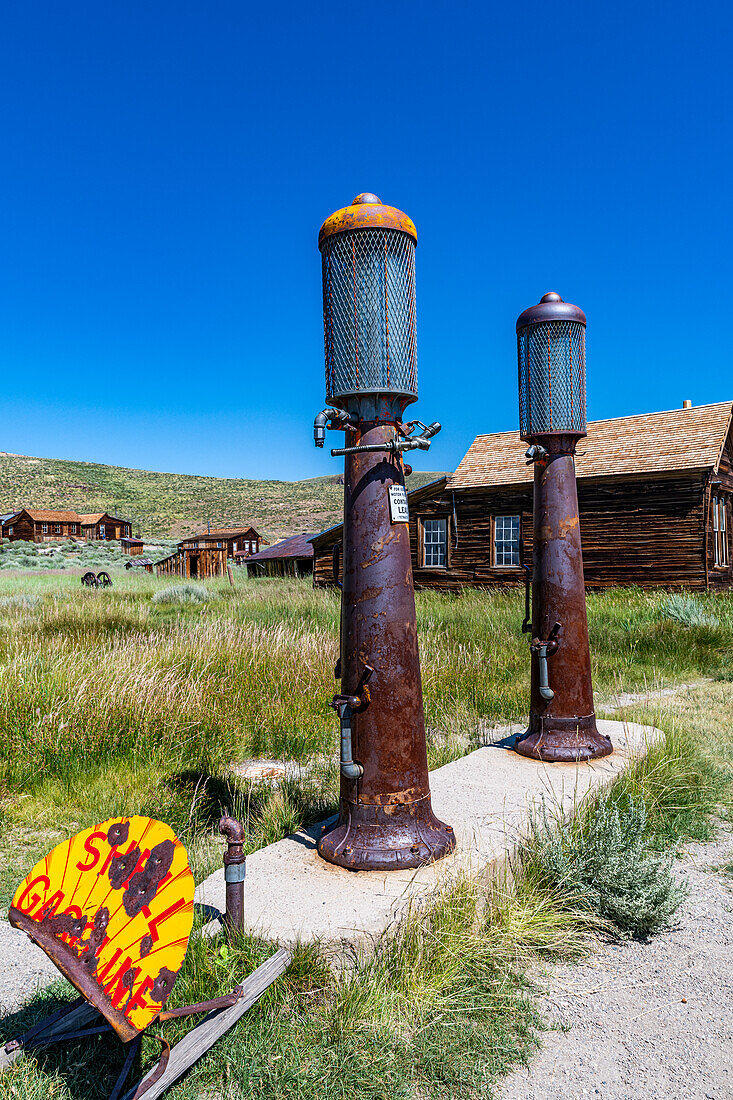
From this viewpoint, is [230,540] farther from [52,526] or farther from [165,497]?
[165,497]

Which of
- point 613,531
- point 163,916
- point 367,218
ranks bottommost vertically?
point 163,916

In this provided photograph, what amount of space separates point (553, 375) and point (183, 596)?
14506 mm

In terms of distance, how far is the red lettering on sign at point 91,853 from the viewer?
7.50 ft

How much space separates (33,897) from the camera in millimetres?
2246

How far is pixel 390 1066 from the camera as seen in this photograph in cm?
227

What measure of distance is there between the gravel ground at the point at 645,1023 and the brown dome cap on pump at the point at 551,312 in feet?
11.7

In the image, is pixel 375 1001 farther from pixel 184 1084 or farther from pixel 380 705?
pixel 380 705

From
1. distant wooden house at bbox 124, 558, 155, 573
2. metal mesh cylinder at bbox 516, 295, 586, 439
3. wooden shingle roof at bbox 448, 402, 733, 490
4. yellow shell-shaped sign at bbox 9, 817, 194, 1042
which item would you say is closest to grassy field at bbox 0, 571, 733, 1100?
yellow shell-shaped sign at bbox 9, 817, 194, 1042

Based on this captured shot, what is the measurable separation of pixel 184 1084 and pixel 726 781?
4.01 meters

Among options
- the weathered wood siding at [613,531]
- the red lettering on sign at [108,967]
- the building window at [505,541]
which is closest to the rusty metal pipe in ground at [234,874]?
the red lettering on sign at [108,967]

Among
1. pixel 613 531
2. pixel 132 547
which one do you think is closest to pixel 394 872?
pixel 613 531

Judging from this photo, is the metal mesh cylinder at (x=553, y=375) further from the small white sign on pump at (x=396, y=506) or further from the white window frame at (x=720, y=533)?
the white window frame at (x=720, y=533)

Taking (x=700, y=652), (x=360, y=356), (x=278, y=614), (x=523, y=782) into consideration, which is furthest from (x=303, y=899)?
(x=278, y=614)

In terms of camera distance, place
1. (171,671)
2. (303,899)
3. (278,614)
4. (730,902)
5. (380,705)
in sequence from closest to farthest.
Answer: (303,899)
(380,705)
(730,902)
(171,671)
(278,614)
